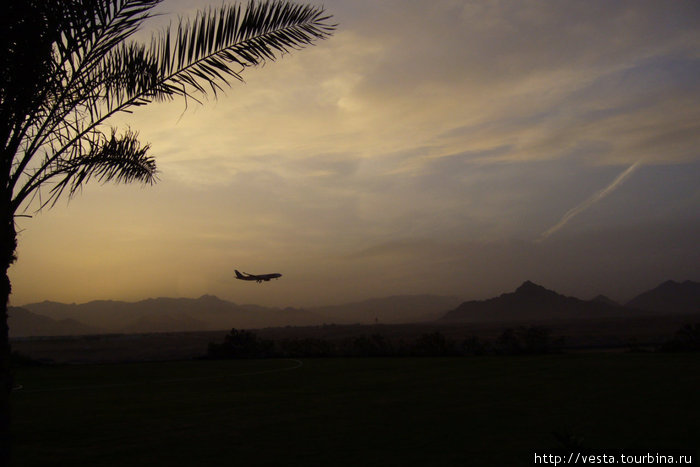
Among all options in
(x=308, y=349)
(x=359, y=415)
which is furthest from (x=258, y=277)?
(x=359, y=415)

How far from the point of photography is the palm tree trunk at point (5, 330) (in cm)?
771

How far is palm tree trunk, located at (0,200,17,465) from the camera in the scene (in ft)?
25.3

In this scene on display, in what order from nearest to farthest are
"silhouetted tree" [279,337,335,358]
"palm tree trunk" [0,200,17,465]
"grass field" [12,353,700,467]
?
"palm tree trunk" [0,200,17,465], "grass field" [12,353,700,467], "silhouetted tree" [279,337,335,358]

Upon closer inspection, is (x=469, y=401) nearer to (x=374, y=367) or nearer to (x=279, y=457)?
(x=279, y=457)

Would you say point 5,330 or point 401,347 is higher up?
point 5,330

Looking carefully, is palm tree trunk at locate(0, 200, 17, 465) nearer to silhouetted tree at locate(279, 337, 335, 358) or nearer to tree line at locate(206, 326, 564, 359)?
tree line at locate(206, 326, 564, 359)

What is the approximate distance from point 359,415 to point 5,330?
6.60 meters

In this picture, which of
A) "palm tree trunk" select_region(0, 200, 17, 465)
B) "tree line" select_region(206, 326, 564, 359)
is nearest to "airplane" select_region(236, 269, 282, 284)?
"tree line" select_region(206, 326, 564, 359)

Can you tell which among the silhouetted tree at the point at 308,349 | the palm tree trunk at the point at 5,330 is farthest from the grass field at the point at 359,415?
the silhouetted tree at the point at 308,349

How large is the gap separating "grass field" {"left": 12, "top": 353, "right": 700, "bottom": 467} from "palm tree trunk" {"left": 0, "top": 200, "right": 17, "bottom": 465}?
5.38 ft

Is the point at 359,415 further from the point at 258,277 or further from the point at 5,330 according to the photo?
the point at 258,277

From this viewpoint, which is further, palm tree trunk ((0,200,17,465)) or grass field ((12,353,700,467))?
grass field ((12,353,700,467))

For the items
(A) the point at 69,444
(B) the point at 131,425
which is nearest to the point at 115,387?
(B) the point at 131,425

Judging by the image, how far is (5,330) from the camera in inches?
310
